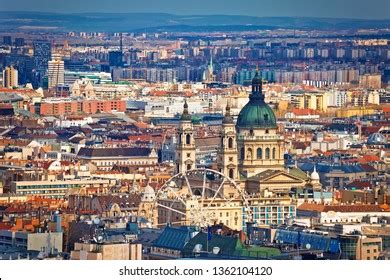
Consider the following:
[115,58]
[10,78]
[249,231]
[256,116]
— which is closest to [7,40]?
[10,78]

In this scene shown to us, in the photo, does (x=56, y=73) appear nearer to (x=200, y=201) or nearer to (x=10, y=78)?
(x=10, y=78)

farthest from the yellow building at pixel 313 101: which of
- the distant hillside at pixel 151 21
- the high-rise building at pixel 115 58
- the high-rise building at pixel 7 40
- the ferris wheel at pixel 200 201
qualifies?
the ferris wheel at pixel 200 201

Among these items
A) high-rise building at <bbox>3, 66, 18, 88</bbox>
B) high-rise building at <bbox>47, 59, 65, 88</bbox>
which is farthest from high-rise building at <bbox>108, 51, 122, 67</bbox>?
high-rise building at <bbox>3, 66, 18, 88</bbox>

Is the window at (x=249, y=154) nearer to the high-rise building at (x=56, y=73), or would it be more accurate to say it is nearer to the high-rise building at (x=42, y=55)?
the high-rise building at (x=42, y=55)

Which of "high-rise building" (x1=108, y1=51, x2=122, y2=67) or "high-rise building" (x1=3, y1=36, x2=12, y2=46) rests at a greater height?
"high-rise building" (x1=108, y1=51, x2=122, y2=67)

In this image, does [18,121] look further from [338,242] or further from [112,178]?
[338,242]

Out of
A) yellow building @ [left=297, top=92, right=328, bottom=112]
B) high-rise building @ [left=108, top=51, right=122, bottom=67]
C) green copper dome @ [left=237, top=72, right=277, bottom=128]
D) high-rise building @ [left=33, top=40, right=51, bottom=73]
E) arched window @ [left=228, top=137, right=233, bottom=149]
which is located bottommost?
arched window @ [left=228, top=137, right=233, bottom=149]

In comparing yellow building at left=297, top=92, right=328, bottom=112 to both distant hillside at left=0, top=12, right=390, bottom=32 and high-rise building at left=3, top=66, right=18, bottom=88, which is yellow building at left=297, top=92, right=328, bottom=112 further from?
high-rise building at left=3, top=66, right=18, bottom=88
